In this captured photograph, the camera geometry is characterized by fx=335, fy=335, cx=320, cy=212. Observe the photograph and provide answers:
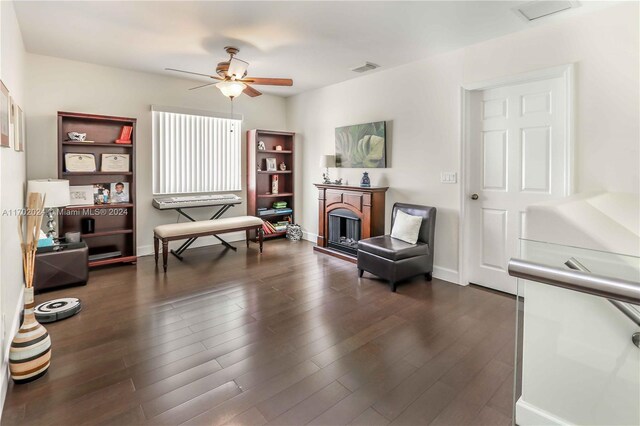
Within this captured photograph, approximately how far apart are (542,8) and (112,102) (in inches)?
198

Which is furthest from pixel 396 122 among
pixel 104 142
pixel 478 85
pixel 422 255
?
pixel 104 142

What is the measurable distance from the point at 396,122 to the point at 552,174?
75.5 inches

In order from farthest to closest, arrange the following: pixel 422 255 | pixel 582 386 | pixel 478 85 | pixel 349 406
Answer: pixel 422 255
pixel 478 85
pixel 349 406
pixel 582 386

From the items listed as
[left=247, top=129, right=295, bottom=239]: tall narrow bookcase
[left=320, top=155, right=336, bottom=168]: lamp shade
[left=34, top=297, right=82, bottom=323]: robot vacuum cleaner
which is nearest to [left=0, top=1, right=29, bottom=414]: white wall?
[left=34, top=297, right=82, bottom=323]: robot vacuum cleaner

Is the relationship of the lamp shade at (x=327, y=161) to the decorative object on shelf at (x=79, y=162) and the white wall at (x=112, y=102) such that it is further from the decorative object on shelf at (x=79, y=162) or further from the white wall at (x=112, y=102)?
the decorative object on shelf at (x=79, y=162)

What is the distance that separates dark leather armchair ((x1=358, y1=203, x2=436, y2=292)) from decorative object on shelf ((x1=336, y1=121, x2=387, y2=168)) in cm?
93

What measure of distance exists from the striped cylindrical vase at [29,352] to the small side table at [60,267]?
165 cm

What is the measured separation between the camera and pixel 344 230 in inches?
200

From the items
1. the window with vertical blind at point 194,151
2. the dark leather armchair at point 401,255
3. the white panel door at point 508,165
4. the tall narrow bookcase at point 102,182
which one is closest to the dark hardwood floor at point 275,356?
the dark leather armchair at point 401,255

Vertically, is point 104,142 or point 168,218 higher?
point 104,142

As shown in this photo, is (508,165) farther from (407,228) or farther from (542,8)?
(542,8)

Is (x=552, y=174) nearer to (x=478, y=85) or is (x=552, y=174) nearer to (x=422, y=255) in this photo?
(x=478, y=85)

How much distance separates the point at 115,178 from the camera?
4.64 metres

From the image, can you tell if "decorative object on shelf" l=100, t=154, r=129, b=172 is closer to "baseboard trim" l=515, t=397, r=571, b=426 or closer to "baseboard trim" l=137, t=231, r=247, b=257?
"baseboard trim" l=137, t=231, r=247, b=257
